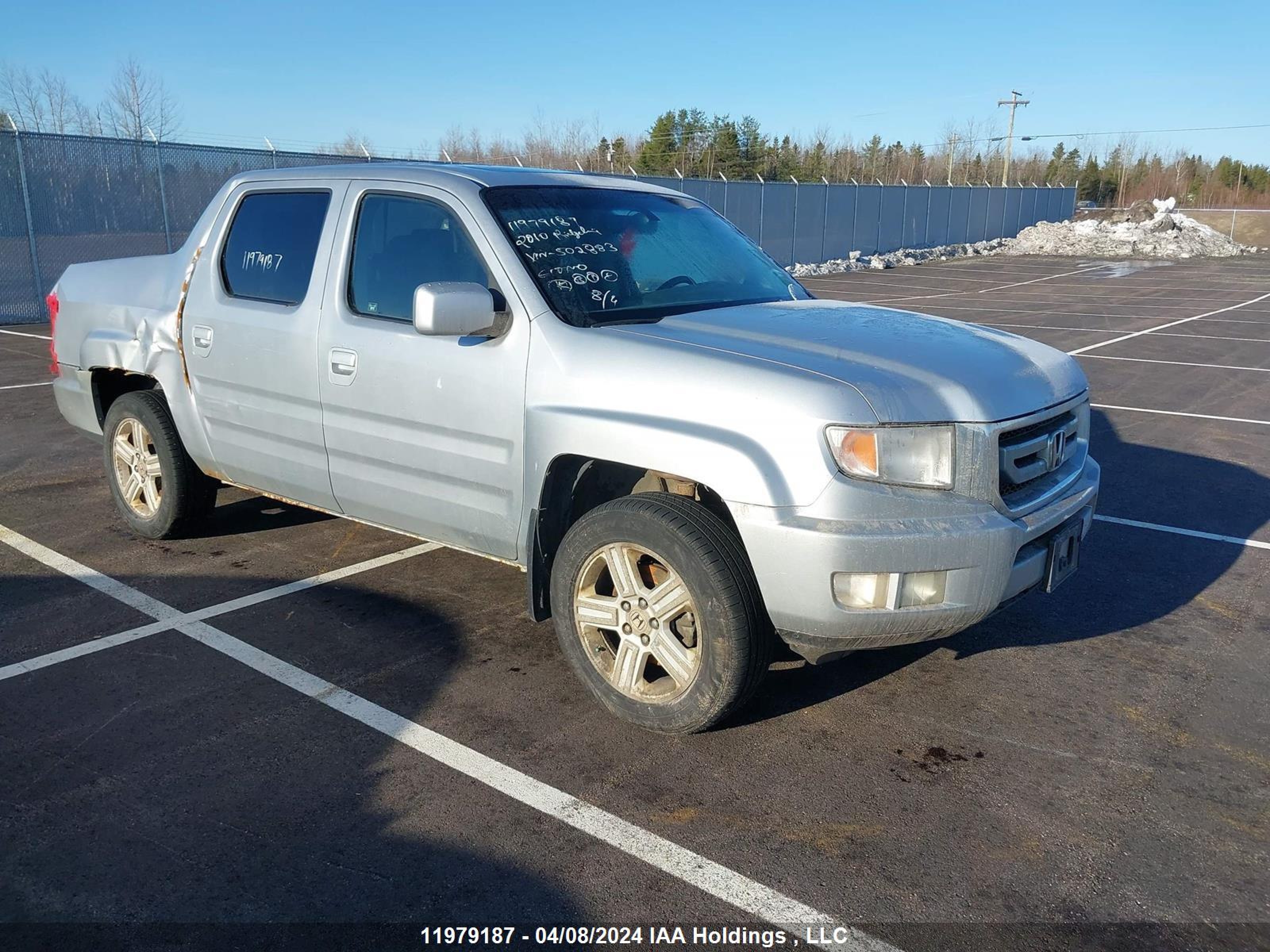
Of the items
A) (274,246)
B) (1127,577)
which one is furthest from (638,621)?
(1127,577)

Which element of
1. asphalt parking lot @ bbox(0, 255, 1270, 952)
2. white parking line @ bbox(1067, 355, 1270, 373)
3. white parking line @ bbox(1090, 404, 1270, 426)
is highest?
asphalt parking lot @ bbox(0, 255, 1270, 952)

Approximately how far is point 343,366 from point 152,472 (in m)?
1.92

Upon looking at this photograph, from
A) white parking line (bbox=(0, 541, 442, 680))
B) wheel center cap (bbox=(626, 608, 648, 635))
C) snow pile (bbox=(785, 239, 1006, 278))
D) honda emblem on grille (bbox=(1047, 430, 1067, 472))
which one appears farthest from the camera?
snow pile (bbox=(785, 239, 1006, 278))

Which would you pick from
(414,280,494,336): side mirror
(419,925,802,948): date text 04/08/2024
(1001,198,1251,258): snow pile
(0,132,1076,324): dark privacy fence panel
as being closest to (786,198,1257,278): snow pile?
(1001,198,1251,258): snow pile

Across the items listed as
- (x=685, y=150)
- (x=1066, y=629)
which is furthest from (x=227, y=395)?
(x=685, y=150)

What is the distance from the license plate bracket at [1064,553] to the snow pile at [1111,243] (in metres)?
36.4

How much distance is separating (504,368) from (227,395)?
182cm

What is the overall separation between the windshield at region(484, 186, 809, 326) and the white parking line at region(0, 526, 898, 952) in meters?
1.61

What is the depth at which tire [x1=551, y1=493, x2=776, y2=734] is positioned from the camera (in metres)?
3.43

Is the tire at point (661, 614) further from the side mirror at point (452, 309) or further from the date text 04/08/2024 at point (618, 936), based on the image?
the date text 04/08/2024 at point (618, 936)

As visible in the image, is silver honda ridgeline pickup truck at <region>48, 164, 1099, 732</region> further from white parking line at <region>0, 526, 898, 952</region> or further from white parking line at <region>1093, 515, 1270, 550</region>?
white parking line at <region>1093, 515, 1270, 550</region>

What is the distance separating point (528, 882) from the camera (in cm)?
289

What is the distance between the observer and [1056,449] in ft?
12.8

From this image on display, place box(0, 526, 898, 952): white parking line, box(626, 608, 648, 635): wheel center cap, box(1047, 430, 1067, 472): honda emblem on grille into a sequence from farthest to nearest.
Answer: box(1047, 430, 1067, 472): honda emblem on grille → box(626, 608, 648, 635): wheel center cap → box(0, 526, 898, 952): white parking line
